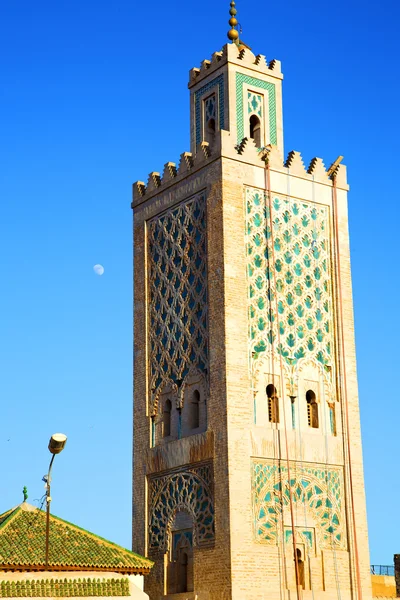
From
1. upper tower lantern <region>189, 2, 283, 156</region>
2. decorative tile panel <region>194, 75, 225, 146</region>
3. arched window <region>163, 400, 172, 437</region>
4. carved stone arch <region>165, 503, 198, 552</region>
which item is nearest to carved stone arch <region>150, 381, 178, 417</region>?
arched window <region>163, 400, 172, 437</region>

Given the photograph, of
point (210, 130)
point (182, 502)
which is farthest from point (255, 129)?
point (182, 502)

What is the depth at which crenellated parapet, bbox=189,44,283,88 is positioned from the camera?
21.8 meters

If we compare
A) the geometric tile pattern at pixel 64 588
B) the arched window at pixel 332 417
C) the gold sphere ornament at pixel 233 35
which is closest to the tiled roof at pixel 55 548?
the geometric tile pattern at pixel 64 588

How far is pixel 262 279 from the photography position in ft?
66.9

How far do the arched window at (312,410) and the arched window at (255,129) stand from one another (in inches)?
198

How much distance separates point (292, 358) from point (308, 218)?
114 inches

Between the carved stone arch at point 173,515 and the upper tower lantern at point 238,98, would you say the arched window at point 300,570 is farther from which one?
the upper tower lantern at point 238,98

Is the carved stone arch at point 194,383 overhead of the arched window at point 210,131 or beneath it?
beneath

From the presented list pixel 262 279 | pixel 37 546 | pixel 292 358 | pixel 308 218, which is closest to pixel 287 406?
pixel 292 358

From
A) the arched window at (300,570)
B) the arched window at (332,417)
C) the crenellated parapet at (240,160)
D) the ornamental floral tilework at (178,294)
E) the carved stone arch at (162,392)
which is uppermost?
the crenellated parapet at (240,160)

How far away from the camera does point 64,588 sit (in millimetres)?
17781

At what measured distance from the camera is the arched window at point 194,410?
20109 mm

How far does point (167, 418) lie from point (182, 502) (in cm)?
176

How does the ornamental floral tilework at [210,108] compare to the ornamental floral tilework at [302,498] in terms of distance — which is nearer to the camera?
the ornamental floral tilework at [302,498]
